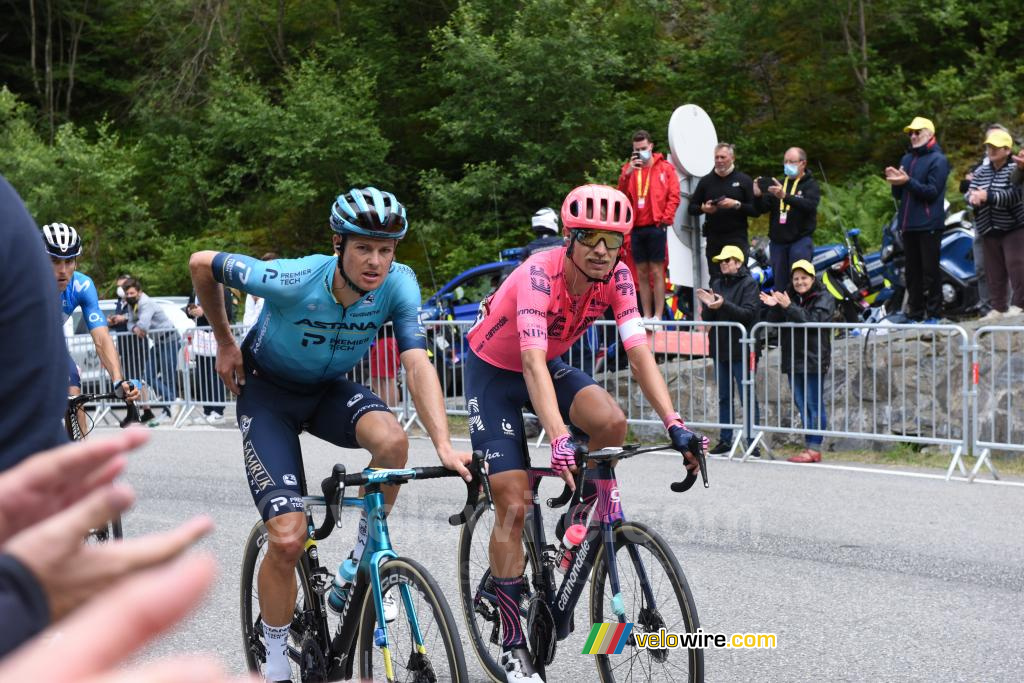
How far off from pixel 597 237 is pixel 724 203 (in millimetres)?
9081

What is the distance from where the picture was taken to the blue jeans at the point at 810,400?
11172mm

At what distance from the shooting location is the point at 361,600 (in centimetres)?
461

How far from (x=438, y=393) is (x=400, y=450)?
0.28m

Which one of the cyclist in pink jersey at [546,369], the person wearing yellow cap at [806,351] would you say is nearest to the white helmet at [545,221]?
the person wearing yellow cap at [806,351]

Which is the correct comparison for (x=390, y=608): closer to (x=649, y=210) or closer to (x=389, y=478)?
(x=389, y=478)

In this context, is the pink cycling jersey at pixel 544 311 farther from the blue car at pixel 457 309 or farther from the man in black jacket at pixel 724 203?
the man in black jacket at pixel 724 203

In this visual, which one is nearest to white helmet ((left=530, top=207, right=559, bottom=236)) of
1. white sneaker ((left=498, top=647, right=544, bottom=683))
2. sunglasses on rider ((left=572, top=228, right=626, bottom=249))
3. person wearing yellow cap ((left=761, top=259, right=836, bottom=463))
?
person wearing yellow cap ((left=761, top=259, right=836, bottom=463))

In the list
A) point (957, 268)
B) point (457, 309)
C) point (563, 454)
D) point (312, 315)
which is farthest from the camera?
point (457, 309)

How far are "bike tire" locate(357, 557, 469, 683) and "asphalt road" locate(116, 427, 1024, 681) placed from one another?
50.8 inches

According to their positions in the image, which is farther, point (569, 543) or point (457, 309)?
point (457, 309)

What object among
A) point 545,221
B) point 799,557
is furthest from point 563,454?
point 545,221

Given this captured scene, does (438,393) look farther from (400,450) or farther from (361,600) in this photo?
(361,600)

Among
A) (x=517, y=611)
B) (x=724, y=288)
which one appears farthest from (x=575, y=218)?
(x=724, y=288)

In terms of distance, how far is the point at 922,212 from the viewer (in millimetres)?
13039
